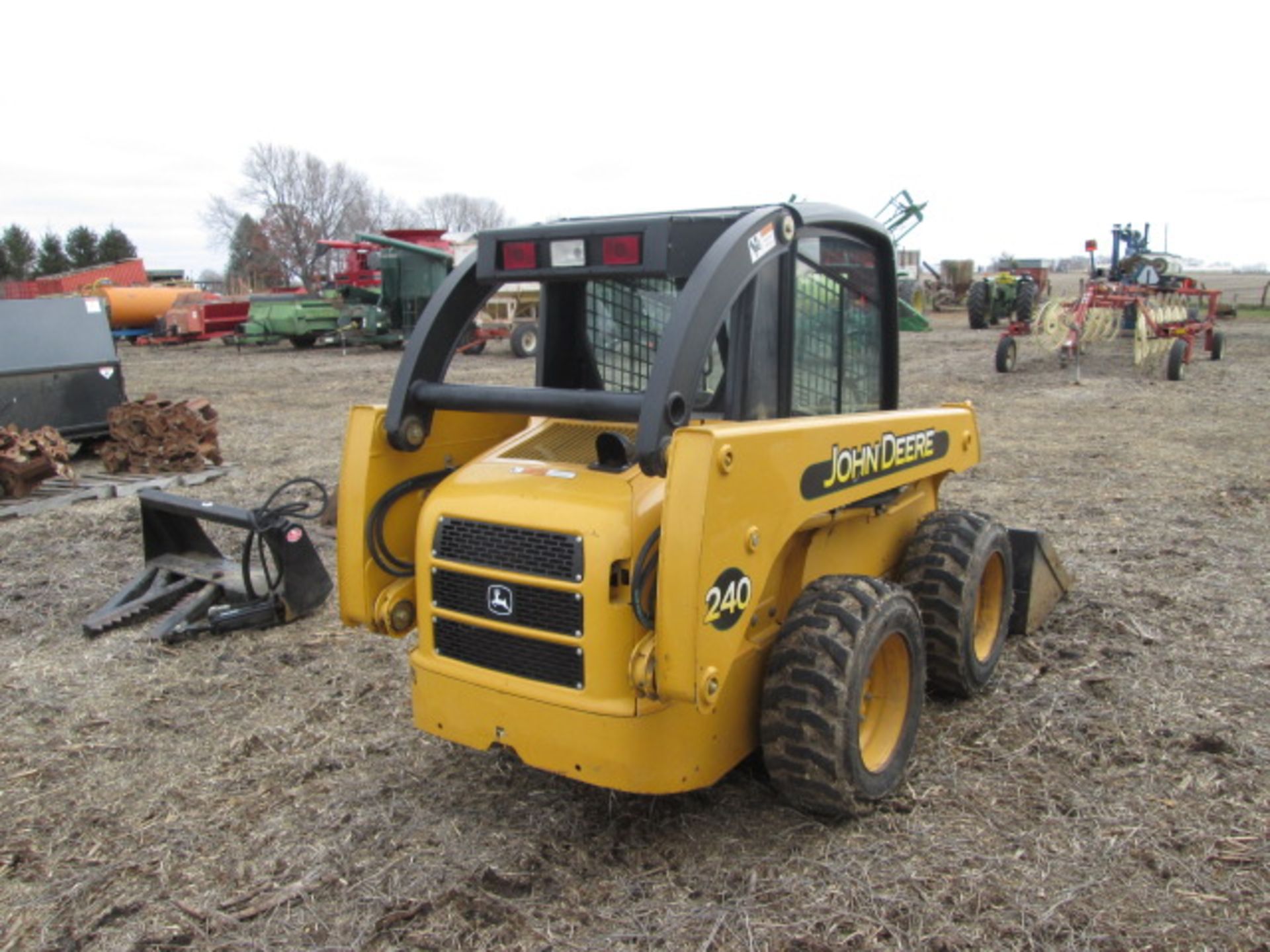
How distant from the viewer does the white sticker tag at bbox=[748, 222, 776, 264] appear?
8.80 feet

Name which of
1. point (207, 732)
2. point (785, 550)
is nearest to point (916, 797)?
point (785, 550)

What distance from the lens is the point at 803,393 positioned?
335 cm

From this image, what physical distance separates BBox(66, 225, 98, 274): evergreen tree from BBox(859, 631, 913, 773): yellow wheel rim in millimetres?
63092

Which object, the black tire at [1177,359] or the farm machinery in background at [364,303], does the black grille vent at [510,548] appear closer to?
the black tire at [1177,359]

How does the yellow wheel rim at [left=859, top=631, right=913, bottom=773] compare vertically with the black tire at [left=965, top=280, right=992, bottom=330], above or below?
below

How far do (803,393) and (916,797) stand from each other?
1391mm

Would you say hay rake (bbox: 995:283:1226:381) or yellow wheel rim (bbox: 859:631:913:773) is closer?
yellow wheel rim (bbox: 859:631:913:773)

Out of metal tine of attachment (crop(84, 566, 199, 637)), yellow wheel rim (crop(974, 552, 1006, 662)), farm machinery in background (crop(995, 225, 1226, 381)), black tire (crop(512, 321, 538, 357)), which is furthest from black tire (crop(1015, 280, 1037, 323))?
metal tine of attachment (crop(84, 566, 199, 637))

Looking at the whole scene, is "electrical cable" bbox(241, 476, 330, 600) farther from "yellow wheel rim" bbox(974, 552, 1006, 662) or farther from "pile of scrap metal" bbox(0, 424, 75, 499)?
"pile of scrap metal" bbox(0, 424, 75, 499)

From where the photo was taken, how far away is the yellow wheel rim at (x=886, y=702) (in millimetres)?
3115

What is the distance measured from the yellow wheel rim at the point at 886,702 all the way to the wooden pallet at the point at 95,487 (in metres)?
6.50

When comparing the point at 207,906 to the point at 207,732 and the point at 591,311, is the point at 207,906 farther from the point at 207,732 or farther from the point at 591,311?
the point at 591,311

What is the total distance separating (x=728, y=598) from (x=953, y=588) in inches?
60.6

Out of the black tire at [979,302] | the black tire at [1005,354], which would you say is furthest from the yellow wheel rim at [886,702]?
the black tire at [979,302]
